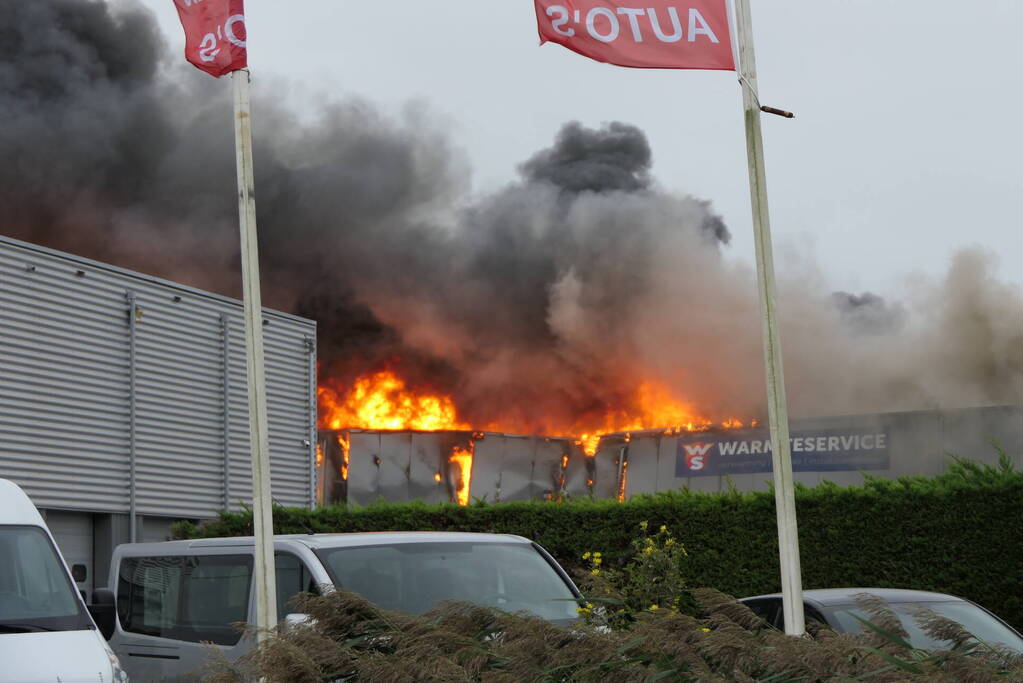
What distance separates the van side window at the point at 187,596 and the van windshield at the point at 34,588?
1.07 metres

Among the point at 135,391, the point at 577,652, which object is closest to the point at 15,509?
the point at 577,652

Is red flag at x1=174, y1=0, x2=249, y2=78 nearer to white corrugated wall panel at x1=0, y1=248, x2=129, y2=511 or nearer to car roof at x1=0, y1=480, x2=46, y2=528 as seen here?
car roof at x1=0, y1=480, x2=46, y2=528

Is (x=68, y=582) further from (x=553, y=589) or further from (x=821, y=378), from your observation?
(x=821, y=378)

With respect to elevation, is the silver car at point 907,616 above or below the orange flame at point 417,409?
below

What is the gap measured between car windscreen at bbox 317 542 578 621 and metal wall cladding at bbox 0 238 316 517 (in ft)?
36.0

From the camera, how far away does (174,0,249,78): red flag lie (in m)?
9.57

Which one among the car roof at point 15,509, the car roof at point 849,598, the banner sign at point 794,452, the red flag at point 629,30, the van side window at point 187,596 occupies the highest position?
the red flag at point 629,30

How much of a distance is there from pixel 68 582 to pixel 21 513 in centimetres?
63

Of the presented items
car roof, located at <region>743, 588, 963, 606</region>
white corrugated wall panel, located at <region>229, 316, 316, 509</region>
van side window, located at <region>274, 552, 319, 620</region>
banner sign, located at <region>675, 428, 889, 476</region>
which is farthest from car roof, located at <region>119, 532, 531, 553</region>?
banner sign, located at <region>675, 428, 889, 476</region>

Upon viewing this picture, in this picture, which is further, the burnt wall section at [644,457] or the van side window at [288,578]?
the burnt wall section at [644,457]

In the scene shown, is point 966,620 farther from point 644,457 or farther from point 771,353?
point 644,457

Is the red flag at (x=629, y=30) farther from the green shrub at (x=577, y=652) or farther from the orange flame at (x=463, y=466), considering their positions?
the orange flame at (x=463, y=466)

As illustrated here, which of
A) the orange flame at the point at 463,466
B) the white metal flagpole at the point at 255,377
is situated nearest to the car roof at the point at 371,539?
the white metal flagpole at the point at 255,377

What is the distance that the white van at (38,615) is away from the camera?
7.08 meters
